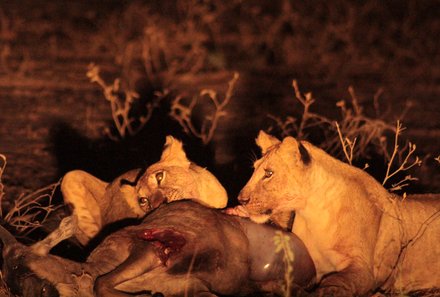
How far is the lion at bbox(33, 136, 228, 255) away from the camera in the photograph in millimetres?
5355

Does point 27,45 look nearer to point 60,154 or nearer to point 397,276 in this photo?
point 60,154

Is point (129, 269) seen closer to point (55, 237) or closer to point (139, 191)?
point (55, 237)

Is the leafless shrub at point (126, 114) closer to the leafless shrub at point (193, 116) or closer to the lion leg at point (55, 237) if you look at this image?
the leafless shrub at point (193, 116)

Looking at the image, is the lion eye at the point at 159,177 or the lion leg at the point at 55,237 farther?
the lion eye at the point at 159,177

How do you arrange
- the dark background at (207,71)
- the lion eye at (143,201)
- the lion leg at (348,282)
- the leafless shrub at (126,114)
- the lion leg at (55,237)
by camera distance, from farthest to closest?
Result: the leafless shrub at (126,114) → the dark background at (207,71) → the lion eye at (143,201) → the lion leg at (348,282) → the lion leg at (55,237)

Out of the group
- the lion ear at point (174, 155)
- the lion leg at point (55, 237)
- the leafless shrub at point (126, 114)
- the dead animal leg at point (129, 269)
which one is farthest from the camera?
the leafless shrub at point (126, 114)

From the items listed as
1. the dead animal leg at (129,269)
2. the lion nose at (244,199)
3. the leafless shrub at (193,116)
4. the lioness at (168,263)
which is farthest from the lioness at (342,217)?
the leafless shrub at (193,116)

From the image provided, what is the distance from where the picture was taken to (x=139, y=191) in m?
5.36

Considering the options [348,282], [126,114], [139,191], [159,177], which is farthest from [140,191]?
[126,114]

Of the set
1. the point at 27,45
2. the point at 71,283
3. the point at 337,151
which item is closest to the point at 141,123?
the point at 337,151

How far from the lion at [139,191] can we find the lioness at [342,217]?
0.42 meters

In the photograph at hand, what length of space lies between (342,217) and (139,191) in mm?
1073

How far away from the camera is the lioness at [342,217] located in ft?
16.4

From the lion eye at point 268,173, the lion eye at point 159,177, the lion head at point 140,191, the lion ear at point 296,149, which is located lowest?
the lion head at point 140,191
